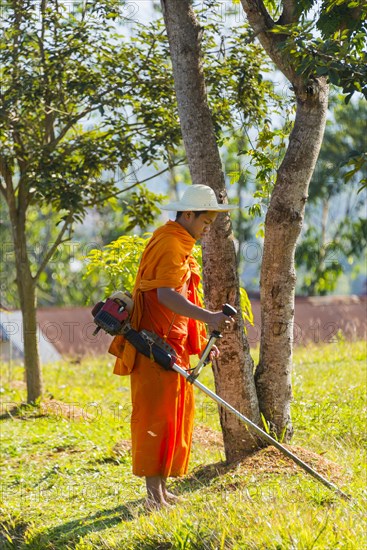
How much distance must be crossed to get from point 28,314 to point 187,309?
5.40 meters

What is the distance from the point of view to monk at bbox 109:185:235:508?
6230mm

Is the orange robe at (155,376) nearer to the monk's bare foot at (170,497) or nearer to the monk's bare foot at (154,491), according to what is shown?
A: the monk's bare foot at (154,491)

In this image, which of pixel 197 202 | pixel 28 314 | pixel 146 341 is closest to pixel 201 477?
pixel 146 341

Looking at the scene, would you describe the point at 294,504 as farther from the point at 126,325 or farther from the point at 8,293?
the point at 8,293

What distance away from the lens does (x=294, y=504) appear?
17.9 ft

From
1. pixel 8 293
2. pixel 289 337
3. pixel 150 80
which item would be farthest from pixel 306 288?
pixel 289 337

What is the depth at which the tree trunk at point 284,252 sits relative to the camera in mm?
7043

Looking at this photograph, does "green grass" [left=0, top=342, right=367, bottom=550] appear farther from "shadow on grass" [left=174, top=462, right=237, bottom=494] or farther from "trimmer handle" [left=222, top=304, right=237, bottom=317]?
"trimmer handle" [left=222, top=304, right=237, bottom=317]

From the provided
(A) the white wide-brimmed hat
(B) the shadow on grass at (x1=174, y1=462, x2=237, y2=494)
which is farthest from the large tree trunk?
(A) the white wide-brimmed hat

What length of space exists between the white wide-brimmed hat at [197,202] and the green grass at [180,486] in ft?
5.76

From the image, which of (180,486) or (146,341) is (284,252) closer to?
(146,341)

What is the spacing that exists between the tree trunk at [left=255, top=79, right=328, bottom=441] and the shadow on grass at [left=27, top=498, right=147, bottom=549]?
4.23 ft

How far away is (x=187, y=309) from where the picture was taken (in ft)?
19.7

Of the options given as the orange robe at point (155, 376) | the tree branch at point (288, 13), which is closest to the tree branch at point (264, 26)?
the tree branch at point (288, 13)
